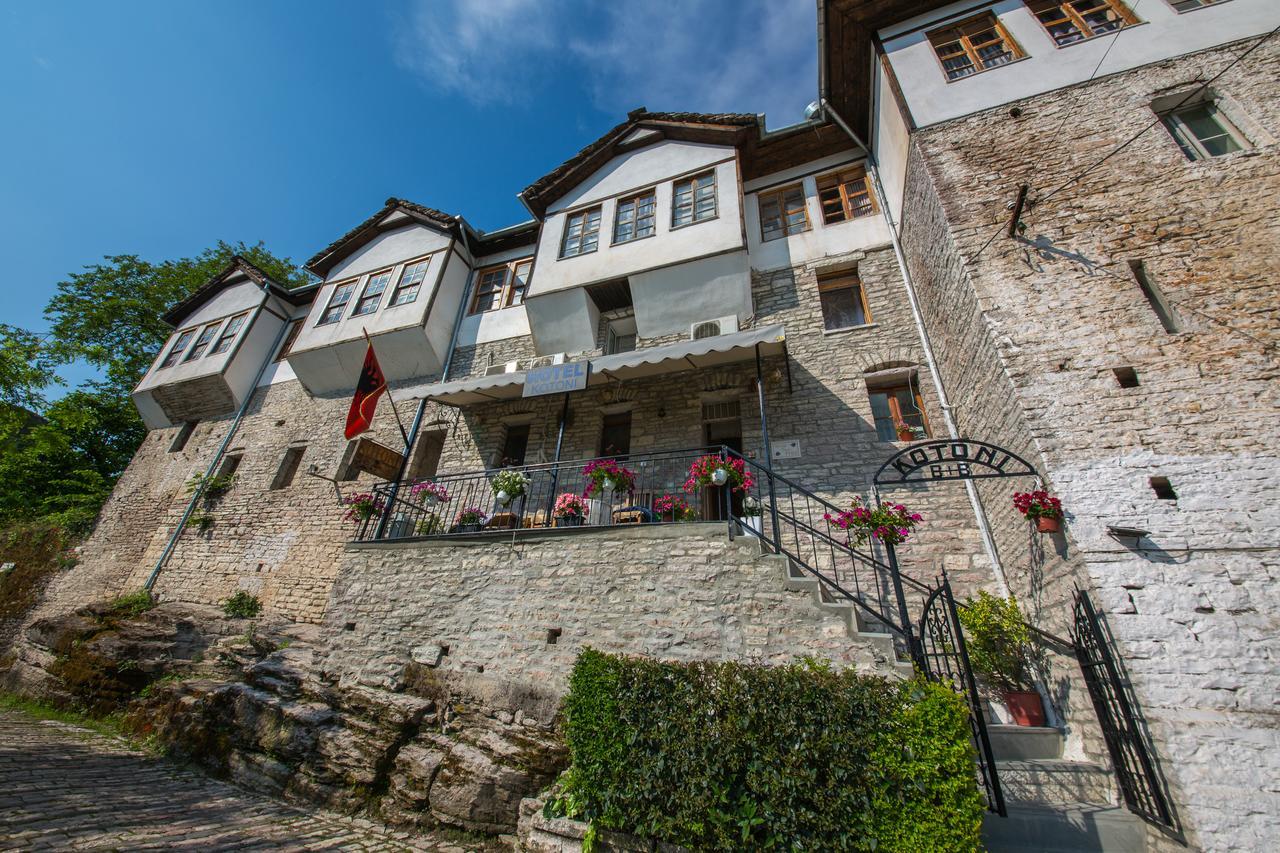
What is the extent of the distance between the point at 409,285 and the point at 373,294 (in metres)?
1.14

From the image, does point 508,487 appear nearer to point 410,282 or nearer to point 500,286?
point 500,286

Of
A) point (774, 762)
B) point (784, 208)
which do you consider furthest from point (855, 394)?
point (774, 762)

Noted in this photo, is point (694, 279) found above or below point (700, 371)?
above

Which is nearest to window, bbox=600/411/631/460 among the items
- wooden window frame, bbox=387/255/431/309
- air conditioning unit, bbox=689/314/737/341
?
air conditioning unit, bbox=689/314/737/341

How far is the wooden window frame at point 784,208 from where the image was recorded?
32.1 ft

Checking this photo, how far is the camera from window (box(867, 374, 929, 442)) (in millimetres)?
7215

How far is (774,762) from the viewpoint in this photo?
338 cm

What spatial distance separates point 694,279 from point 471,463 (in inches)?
227

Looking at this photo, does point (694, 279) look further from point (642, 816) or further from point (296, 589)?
point (296, 589)

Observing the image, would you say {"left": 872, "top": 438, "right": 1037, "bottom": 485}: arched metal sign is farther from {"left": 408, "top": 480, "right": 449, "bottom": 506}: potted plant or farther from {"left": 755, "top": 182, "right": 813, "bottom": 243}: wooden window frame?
{"left": 408, "top": 480, "right": 449, "bottom": 506}: potted plant

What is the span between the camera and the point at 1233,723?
3416 mm

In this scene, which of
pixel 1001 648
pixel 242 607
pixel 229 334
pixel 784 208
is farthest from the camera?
pixel 229 334

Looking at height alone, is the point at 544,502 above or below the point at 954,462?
below

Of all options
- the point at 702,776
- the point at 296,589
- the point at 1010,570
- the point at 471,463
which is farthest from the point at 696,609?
the point at 296,589
